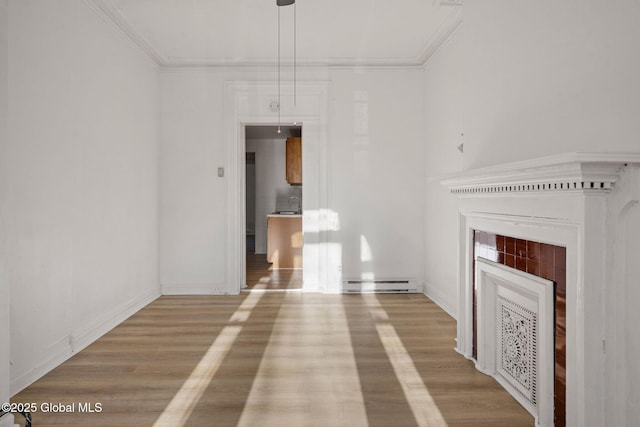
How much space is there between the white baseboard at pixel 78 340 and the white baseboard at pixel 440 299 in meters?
3.25

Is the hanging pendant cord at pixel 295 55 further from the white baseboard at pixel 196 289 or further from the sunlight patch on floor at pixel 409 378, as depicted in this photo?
the sunlight patch on floor at pixel 409 378

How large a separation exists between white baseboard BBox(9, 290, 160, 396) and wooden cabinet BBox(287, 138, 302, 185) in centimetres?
426

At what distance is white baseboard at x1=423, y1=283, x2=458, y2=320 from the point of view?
408 cm

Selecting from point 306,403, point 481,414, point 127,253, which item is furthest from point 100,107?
point 481,414

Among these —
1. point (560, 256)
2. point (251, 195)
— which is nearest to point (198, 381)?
point (560, 256)

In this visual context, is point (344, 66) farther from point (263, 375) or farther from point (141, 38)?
point (263, 375)

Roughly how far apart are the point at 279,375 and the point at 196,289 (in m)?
2.79

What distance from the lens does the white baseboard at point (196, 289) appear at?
16.8ft

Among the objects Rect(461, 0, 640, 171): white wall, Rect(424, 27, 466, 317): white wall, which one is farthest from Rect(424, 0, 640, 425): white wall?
Rect(424, 27, 466, 317): white wall

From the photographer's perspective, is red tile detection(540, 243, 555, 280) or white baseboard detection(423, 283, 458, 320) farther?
white baseboard detection(423, 283, 458, 320)

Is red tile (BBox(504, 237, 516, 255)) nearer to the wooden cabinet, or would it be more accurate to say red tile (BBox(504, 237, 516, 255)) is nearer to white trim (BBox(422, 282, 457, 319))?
white trim (BBox(422, 282, 457, 319))

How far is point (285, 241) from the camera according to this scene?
7.10 m

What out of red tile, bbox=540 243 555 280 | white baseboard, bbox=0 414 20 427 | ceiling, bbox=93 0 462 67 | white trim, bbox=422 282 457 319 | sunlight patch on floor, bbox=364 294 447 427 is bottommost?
sunlight patch on floor, bbox=364 294 447 427

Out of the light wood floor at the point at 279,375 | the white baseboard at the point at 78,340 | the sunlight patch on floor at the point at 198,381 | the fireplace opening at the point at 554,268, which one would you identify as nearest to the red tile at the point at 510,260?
the fireplace opening at the point at 554,268
